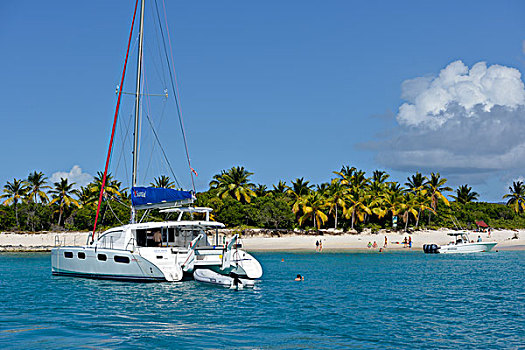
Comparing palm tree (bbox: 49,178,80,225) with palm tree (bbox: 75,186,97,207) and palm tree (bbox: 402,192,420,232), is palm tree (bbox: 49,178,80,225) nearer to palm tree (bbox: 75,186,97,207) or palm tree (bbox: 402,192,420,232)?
palm tree (bbox: 75,186,97,207)

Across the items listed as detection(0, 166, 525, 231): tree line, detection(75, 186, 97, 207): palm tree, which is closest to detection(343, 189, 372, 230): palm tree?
detection(0, 166, 525, 231): tree line

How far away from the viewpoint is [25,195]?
80438mm

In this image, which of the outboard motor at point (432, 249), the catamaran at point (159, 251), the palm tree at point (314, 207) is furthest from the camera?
the palm tree at point (314, 207)

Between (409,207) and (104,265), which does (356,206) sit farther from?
(104,265)

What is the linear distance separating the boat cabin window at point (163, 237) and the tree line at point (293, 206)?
43730 millimetres

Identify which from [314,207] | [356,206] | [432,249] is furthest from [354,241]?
[432,249]

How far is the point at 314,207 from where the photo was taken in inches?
2879

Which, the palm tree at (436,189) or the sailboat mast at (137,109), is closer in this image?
the sailboat mast at (137,109)

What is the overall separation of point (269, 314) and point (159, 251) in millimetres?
8021

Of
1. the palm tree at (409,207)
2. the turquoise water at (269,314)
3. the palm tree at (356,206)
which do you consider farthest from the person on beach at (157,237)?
the palm tree at (409,207)

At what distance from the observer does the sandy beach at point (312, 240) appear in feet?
216

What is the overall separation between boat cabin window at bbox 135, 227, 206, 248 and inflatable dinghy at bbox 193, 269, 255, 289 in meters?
2.37

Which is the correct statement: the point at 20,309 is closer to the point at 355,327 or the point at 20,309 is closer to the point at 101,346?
the point at 101,346

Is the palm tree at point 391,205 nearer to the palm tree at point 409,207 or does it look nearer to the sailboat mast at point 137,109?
the palm tree at point 409,207
